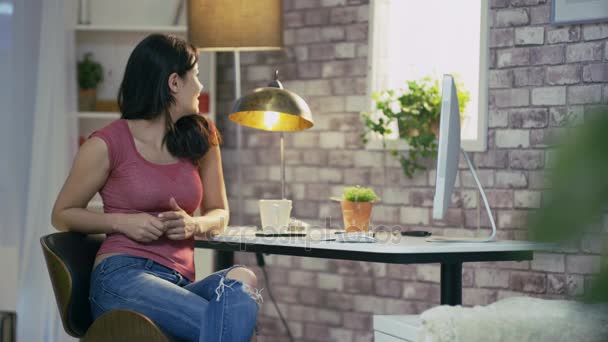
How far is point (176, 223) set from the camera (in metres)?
2.26

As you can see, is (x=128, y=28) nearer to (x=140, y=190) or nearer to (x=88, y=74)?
(x=88, y=74)

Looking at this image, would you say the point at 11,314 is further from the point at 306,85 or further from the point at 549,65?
the point at 549,65

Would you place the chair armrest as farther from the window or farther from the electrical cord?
the electrical cord

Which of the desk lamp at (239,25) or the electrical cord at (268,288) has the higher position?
the desk lamp at (239,25)

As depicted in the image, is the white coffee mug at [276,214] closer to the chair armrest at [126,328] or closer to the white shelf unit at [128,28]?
the chair armrest at [126,328]

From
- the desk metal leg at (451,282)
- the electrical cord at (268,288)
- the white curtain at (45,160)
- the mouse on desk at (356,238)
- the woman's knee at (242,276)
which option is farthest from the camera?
the electrical cord at (268,288)

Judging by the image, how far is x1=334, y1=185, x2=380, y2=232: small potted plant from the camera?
2.64 metres

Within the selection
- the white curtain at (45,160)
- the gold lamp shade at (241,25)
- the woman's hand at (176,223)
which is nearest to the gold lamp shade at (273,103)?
the woman's hand at (176,223)

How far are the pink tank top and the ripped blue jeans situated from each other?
6 centimetres

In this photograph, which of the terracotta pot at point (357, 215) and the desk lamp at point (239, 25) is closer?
the terracotta pot at point (357, 215)

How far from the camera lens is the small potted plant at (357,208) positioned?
2639 mm

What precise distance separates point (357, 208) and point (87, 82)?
1872 millimetres

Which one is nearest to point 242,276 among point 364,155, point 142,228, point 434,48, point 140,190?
point 142,228

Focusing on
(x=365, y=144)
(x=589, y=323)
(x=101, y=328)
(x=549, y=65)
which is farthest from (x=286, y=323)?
(x=589, y=323)
